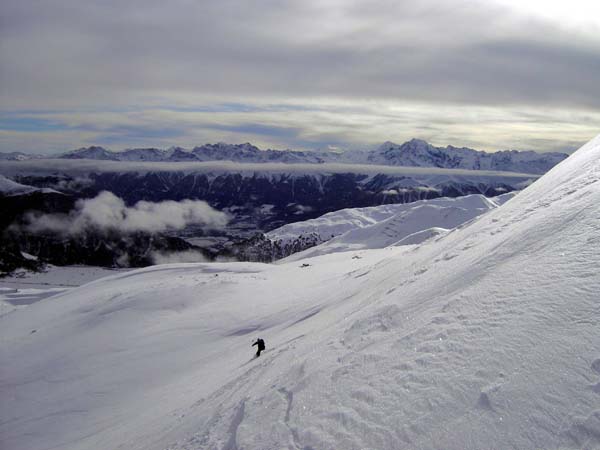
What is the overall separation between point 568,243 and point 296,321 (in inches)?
517

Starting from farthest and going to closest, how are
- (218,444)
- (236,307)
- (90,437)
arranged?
(236,307), (90,437), (218,444)

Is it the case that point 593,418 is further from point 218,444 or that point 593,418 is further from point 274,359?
point 274,359

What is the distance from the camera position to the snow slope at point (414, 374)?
590 cm

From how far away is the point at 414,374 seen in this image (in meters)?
7.15

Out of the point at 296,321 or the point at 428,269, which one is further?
the point at 296,321

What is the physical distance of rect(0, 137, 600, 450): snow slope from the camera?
590cm

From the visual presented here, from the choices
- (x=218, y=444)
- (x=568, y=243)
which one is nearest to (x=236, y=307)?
(x=218, y=444)

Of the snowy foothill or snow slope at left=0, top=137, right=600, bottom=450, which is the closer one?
snow slope at left=0, top=137, right=600, bottom=450

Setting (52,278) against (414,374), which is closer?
(414,374)

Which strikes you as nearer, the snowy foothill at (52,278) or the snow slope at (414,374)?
the snow slope at (414,374)

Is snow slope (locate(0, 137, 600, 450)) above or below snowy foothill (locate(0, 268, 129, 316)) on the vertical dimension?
above

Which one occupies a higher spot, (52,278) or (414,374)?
(414,374)

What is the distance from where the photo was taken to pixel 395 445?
5.91 metres

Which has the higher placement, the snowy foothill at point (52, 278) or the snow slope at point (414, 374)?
the snow slope at point (414, 374)
